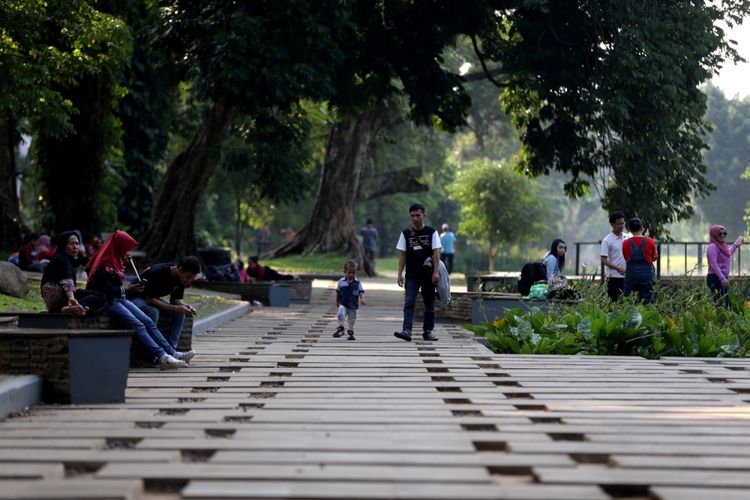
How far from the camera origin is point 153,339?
1123 centimetres

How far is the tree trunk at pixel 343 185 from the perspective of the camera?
4275 cm

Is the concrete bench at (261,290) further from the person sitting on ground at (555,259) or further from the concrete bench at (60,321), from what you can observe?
the concrete bench at (60,321)

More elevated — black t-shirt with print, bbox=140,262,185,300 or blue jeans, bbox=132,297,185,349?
black t-shirt with print, bbox=140,262,185,300

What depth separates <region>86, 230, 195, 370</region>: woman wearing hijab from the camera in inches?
423

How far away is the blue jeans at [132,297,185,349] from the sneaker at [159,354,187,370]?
2.33 ft

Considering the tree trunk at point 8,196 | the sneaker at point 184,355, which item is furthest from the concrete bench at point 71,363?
the tree trunk at point 8,196

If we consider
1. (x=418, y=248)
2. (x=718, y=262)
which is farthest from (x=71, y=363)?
(x=718, y=262)

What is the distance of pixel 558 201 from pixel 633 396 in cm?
9712

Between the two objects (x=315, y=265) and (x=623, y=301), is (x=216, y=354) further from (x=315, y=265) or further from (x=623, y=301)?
(x=315, y=265)

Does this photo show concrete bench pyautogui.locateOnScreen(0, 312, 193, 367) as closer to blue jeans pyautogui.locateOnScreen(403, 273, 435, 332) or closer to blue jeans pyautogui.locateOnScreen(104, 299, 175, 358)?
blue jeans pyautogui.locateOnScreen(104, 299, 175, 358)

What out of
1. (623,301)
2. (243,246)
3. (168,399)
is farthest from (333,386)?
(243,246)

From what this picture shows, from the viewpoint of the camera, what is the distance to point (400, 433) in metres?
6.95

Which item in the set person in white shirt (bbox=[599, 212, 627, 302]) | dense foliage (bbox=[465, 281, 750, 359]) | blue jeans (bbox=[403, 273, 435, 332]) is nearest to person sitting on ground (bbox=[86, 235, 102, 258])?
blue jeans (bbox=[403, 273, 435, 332])

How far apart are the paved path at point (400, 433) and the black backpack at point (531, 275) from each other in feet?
19.2
